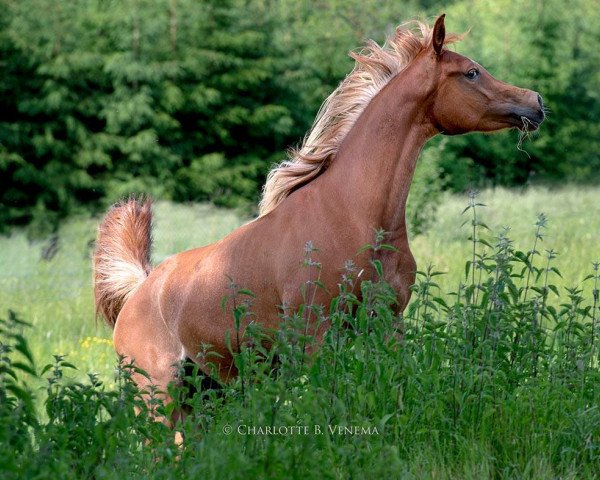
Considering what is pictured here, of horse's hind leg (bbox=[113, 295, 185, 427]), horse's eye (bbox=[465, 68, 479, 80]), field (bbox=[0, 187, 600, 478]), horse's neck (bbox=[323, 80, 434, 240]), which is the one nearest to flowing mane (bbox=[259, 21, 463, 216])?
horse's neck (bbox=[323, 80, 434, 240])

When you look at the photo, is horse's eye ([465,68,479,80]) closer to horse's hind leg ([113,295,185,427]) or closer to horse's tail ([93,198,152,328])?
horse's hind leg ([113,295,185,427])

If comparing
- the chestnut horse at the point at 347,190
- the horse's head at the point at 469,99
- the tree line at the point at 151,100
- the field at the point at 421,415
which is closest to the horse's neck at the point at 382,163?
the chestnut horse at the point at 347,190

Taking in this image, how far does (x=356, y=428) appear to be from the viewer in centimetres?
415

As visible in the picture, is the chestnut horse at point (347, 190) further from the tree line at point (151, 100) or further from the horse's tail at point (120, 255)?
the tree line at point (151, 100)

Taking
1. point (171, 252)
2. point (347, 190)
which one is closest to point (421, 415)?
point (347, 190)

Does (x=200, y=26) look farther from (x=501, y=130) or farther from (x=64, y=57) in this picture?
(x=501, y=130)

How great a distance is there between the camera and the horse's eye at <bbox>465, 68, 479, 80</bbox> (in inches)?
229

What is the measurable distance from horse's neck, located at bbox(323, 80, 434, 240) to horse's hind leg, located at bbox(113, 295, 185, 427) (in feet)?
4.71

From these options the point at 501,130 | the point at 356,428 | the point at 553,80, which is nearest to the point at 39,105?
the point at 553,80

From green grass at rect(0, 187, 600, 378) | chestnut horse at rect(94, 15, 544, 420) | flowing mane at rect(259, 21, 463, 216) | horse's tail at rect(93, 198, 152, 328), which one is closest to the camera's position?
chestnut horse at rect(94, 15, 544, 420)

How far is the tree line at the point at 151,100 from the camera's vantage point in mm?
23969

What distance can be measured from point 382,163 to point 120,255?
→ 2.25m

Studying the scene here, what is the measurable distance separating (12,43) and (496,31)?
17415 millimetres

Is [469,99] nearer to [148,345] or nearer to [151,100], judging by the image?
[148,345]
